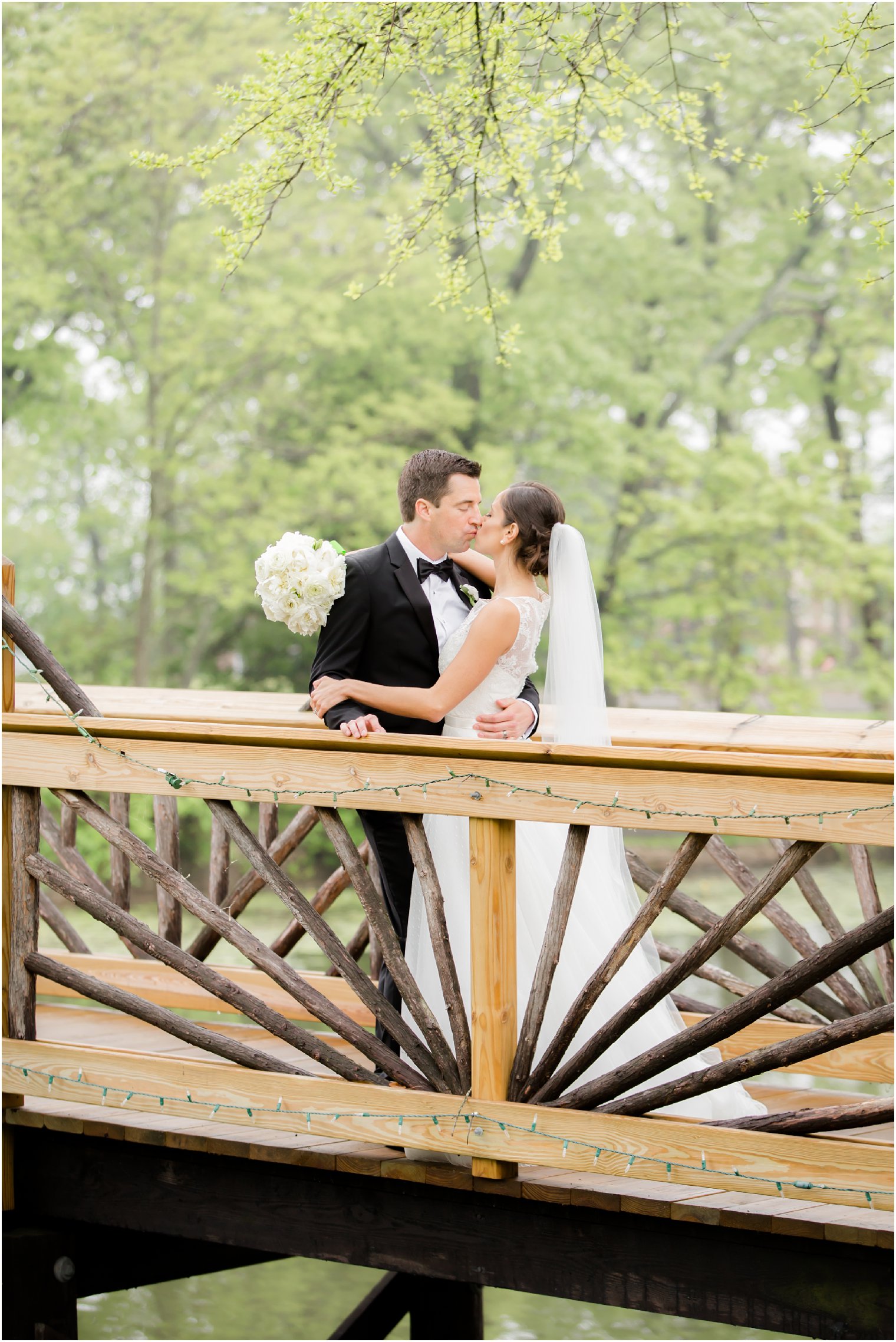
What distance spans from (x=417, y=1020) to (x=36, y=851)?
52.1 inches

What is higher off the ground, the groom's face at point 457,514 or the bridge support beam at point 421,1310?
the groom's face at point 457,514

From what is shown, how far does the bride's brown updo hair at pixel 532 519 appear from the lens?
3684 millimetres

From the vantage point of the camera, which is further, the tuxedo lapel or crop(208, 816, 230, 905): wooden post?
crop(208, 816, 230, 905): wooden post

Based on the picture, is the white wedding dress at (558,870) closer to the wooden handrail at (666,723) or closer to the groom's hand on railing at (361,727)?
the groom's hand on railing at (361,727)

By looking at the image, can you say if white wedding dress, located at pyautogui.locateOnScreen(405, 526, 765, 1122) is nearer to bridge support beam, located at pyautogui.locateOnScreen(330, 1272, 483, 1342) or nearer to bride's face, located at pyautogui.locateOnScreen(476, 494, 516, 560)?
bride's face, located at pyautogui.locateOnScreen(476, 494, 516, 560)

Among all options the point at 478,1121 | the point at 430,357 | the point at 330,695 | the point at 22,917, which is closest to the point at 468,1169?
A: the point at 478,1121

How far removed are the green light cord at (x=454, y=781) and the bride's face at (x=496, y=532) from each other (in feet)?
2.30

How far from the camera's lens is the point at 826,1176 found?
3025mm

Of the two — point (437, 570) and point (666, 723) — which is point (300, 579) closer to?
point (437, 570)

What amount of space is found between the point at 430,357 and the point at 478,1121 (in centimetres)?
1228

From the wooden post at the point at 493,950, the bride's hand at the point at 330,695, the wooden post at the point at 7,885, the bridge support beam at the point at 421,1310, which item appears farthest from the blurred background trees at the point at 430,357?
the wooden post at the point at 493,950

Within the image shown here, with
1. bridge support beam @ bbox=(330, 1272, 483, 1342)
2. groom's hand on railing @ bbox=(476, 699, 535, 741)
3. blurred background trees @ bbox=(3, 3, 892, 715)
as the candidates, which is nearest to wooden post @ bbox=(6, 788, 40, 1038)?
groom's hand on railing @ bbox=(476, 699, 535, 741)

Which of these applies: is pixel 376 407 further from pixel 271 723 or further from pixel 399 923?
pixel 399 923

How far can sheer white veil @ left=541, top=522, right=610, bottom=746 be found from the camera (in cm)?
365
